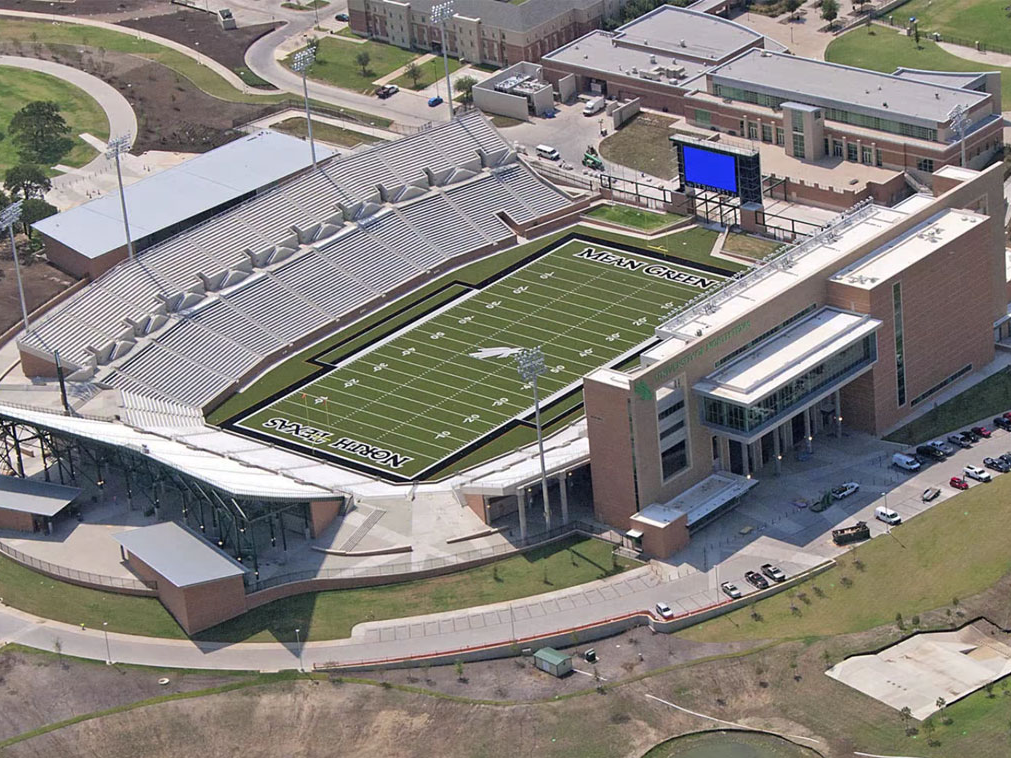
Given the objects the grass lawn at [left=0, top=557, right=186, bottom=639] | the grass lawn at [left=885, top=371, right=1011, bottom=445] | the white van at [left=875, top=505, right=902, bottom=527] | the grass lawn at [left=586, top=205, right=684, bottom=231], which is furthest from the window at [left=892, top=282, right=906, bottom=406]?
the grass lawn at [left=0, top=557, right=186, bottom=639]

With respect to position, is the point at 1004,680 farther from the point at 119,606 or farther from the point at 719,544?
the point at 119,606

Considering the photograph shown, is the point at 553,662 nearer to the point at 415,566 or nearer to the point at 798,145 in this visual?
the point at 415,566

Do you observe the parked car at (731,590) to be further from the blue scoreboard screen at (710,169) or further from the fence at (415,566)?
the blue scoreboard screen at (710,169)

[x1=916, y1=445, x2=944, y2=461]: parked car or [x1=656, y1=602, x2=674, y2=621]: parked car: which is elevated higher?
[x1=656, y1=602, x2=674, y2=621]: parked car

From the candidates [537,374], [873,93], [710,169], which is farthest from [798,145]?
[537,374]

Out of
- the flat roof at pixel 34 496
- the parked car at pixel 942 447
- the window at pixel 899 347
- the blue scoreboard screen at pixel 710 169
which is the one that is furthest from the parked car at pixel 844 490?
the flat roof at pixel 34 496

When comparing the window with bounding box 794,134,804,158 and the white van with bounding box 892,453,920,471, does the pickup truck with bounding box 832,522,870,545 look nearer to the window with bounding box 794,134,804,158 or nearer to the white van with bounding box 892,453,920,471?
the white van with bounding box 892,453,920,471
